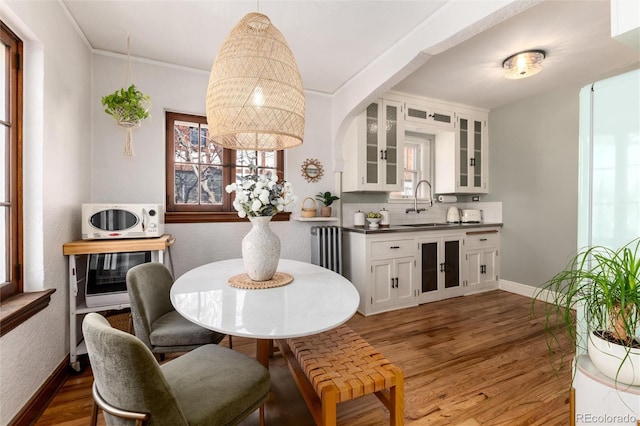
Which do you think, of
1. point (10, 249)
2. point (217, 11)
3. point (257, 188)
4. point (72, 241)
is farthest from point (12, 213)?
point (217, 11)

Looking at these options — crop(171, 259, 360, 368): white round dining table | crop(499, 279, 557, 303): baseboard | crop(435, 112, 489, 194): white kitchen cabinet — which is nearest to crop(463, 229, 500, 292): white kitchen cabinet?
crop(499, 279, 557, 303): baseboard

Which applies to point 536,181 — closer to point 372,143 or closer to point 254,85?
point 372,143

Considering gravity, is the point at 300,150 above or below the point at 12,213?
above

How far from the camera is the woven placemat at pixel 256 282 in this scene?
4.88ft

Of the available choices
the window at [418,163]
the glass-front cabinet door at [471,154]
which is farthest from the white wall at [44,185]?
the glass-front cabinet door at [471,154]

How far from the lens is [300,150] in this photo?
3.21m

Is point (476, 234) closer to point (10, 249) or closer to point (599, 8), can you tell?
point (599, 8)

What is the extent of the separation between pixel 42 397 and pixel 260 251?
151 centimetres

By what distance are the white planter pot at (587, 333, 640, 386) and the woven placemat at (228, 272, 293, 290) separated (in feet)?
4.38

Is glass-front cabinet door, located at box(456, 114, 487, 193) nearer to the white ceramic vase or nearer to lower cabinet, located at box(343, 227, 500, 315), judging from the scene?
lower cabinet, located at box(343, 227, 500, 315)

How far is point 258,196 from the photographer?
60.8 inches

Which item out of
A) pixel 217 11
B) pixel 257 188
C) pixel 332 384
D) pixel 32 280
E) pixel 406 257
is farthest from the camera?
pixel 406 257

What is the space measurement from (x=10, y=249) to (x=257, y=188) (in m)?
1.41

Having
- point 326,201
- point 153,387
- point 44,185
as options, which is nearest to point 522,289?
point 326,201
